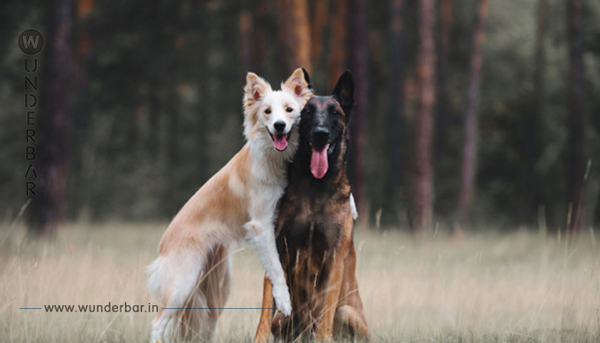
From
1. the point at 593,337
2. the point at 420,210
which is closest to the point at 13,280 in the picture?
the point at 593,337

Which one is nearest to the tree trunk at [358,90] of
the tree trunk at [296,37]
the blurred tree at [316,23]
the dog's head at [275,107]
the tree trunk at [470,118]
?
the tree trunk at [296,37]

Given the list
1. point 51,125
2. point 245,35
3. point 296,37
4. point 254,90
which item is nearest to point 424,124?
point 296,37

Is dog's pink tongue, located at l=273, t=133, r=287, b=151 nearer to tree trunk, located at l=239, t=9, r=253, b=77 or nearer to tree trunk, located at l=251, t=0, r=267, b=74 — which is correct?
tree trunk, located at l=239, t=9, r=253, b=77

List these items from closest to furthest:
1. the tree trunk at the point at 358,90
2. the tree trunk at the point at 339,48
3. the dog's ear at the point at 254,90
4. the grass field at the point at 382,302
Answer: the dog's ear at the point at 254,90 → the grass field at the point at 382,302 → the tree trunk at the point at 358,90 → the tree trunk at the point at 339,48

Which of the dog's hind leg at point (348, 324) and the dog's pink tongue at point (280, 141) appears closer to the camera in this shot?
the dog's pink tongue at point (280, 141)

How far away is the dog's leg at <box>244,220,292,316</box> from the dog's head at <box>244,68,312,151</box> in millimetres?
623

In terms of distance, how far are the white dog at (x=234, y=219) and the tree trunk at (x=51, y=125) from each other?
7.04m

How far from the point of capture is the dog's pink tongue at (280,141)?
4.68 meters

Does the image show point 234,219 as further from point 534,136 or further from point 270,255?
point 534,136

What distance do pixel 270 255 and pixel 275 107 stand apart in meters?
1.14

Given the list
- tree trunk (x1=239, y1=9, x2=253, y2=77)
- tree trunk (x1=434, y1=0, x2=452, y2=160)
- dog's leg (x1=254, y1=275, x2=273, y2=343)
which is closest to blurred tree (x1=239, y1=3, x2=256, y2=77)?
tree trunk (x1=239, y1=9, x2=253, y2=77)

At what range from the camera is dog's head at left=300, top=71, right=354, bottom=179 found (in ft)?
15.0

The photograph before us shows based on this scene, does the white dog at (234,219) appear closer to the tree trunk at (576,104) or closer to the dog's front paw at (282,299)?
the dog's front paw at (282,299)

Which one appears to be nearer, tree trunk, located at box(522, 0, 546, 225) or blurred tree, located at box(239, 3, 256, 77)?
blurred tree, located at box(239, 3, 256, 77)
